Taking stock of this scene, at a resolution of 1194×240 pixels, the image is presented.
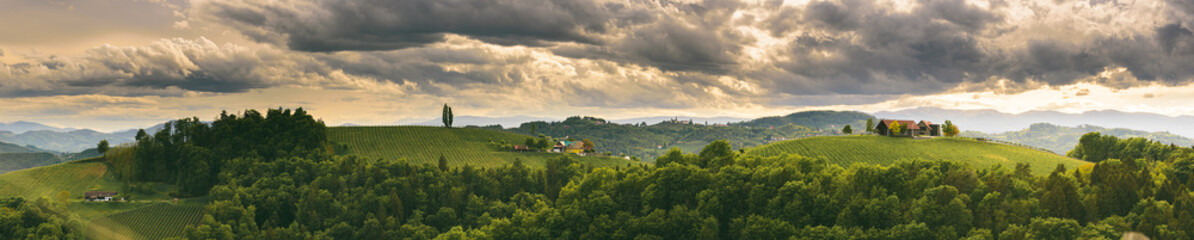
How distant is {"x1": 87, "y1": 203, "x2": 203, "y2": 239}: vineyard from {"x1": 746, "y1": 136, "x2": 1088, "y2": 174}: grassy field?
124519mm

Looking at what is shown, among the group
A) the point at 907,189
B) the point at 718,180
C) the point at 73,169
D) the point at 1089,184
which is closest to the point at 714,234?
the point at 718,180

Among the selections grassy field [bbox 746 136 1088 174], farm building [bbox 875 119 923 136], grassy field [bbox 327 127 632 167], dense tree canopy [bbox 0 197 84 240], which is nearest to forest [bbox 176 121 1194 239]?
grassy field [bbox 746 136 1088 174]

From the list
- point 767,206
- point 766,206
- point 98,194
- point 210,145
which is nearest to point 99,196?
point 98,194

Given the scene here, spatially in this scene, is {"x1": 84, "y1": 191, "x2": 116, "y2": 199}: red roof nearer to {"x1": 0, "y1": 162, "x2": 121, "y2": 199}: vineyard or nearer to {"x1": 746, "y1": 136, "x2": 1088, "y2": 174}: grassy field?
{"x1": 0, "y1": 162, "x2": 121, "y2": 199}: vineyard

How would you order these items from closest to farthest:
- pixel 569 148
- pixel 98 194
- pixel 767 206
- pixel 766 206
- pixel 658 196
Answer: pixel 767 206, pixel 766 206, pixel 658 196, pixel 98 194, pixel 569 148

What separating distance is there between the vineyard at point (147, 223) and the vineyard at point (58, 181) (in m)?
16.1

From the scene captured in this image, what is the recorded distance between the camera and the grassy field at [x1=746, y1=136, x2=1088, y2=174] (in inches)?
5133

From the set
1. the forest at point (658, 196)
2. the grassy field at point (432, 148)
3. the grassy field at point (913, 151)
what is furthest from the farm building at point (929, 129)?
the grassy field at point (432, 148)

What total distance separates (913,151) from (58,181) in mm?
185676

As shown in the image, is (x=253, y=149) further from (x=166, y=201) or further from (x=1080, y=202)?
(x=1080, y=202)

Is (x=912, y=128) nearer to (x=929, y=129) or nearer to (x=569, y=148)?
(x=929, y=129)

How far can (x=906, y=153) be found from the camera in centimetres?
14050

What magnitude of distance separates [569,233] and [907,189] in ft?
164

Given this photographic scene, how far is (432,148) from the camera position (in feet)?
586
